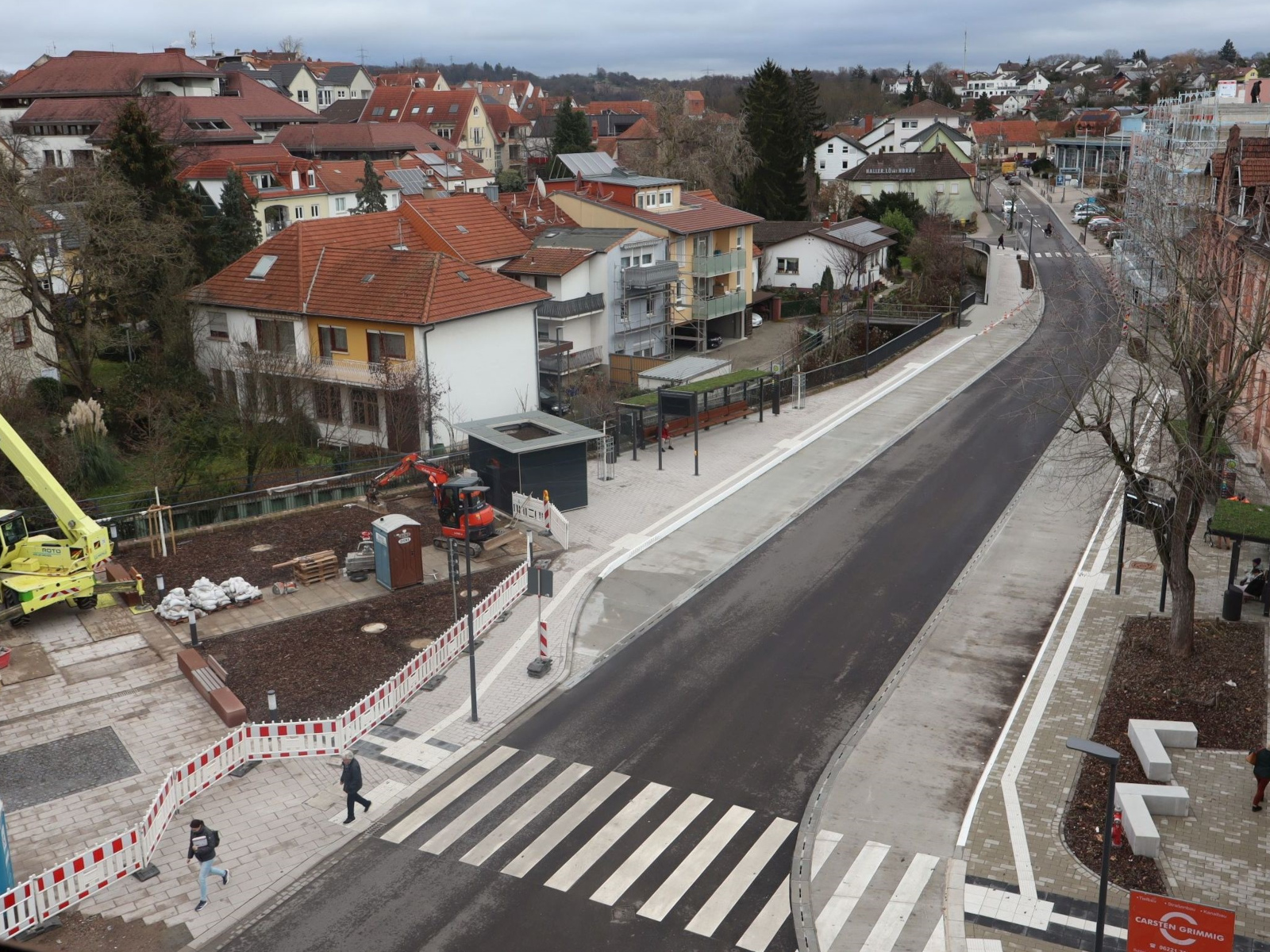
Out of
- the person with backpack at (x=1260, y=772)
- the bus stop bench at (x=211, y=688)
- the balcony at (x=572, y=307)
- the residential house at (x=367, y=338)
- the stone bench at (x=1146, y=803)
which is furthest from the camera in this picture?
the balcony at (x=572, y=307)

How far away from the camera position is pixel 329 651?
23266 millimetres

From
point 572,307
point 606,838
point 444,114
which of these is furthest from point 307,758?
point 444,114

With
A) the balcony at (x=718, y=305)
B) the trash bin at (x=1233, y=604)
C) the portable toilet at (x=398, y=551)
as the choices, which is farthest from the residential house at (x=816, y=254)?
the portable toilet at (x=398, y=551)

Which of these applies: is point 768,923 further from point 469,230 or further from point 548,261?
point 469,230

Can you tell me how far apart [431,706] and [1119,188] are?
312 ft

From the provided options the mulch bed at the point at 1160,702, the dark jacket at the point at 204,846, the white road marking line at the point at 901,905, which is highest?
the dark jacket at the point at 204,846

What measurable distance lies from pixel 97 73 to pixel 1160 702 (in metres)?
104

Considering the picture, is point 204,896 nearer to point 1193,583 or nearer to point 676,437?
point 1193,583

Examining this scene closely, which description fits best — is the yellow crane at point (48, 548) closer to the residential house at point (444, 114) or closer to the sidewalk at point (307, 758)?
the sidewalk at point (307, 758)

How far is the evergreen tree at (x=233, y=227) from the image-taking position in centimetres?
4869

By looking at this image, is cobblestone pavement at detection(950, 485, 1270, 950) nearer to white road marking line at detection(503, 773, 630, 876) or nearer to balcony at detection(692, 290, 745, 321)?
white road marking line at detection(503, 773, 630, 876)

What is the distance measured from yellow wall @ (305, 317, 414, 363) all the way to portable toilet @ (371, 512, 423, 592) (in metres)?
11.8

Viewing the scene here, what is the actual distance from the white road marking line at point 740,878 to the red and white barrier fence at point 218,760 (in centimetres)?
743

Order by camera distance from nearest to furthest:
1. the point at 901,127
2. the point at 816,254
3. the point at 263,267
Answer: the point at 263,267, the point at 816,254, the point at 901,127
